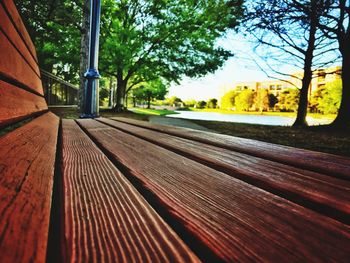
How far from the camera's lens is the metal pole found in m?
3.72

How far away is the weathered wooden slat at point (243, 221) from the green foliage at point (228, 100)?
88941 mm

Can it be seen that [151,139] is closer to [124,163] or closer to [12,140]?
[124,163]

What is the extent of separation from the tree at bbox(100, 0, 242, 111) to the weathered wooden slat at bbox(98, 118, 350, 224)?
1119 cm

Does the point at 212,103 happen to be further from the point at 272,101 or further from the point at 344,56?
the point at 344,56

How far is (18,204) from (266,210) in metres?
0.50

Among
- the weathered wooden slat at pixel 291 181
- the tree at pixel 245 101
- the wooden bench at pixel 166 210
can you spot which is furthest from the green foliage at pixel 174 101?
the wooden bench at pixel 166 210

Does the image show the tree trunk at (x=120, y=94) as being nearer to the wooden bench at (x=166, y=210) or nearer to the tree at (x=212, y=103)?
the wooden bench at (x=166, y=210)

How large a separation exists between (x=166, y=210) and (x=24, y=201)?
0.93ft

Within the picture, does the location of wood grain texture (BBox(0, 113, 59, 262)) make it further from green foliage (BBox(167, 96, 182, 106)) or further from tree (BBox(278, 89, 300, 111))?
green foliage (BBox(167, 96, 182, 106))

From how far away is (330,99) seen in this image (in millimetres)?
50062

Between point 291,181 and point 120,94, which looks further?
point 120,94

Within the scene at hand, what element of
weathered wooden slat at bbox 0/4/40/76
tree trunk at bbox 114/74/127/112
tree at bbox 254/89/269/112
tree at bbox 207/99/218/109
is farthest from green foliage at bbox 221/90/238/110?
weathered wooden slat at bbox 0/4/40/76

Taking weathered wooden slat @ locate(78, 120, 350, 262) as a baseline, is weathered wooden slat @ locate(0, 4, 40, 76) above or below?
above

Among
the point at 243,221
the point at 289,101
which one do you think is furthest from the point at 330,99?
the point at 243,221
